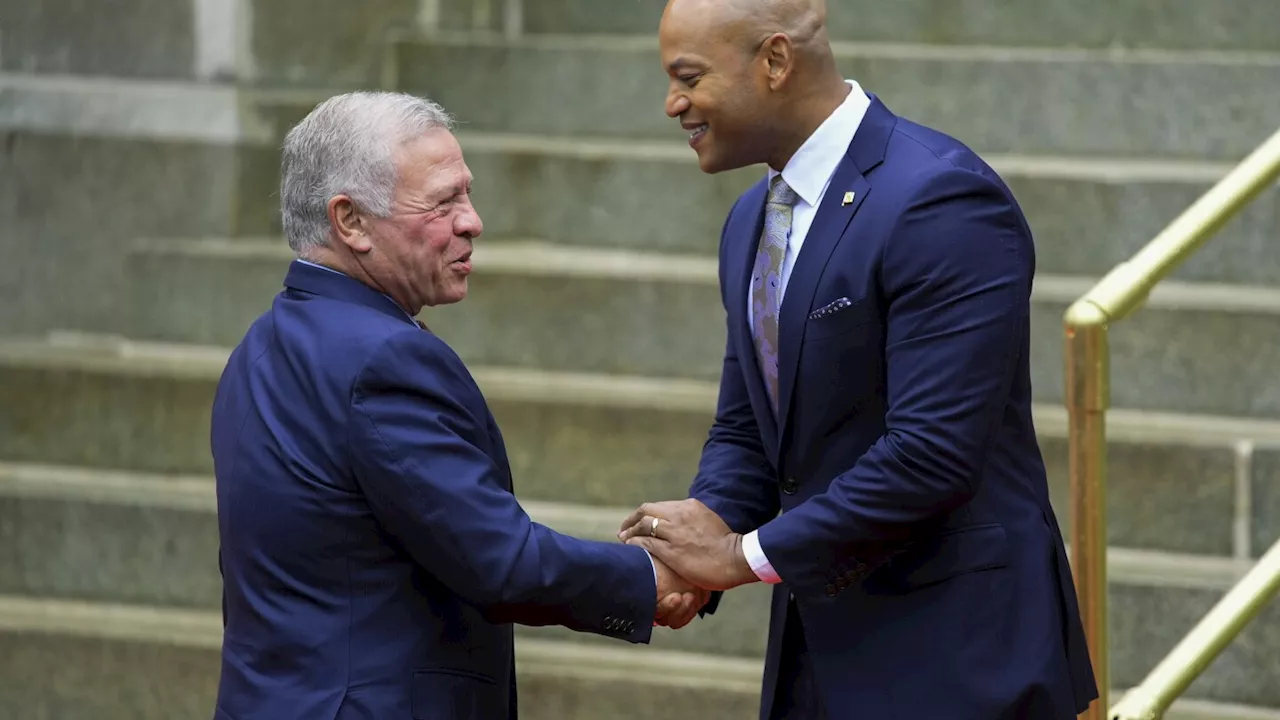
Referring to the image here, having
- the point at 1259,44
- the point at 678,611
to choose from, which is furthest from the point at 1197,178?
the point at 678,611

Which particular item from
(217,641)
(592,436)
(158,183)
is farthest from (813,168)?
(158,183)

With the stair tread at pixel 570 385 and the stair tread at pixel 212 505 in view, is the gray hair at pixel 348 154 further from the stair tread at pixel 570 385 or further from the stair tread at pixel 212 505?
the stair tread at pixel 570 385

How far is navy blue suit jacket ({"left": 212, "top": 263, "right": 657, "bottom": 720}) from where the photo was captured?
2.30 meters

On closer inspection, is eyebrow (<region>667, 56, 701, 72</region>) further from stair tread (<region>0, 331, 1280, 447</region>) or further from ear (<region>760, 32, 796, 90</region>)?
stair tread (<region>0, 331, 1280, 447</region>)

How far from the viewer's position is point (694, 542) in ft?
9.12

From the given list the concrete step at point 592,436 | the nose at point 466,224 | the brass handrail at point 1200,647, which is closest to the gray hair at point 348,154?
the nose at point 466,224

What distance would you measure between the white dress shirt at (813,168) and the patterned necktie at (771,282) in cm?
2

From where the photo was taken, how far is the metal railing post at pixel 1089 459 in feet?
9.80

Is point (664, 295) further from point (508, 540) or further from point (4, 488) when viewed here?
point (508, 540)

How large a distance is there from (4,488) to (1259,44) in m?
3.45

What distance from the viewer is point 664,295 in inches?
177

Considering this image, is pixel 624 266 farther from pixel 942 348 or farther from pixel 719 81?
pixel 942 348

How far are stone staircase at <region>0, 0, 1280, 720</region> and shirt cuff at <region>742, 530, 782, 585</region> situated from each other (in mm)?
1317

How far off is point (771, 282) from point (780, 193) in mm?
136
